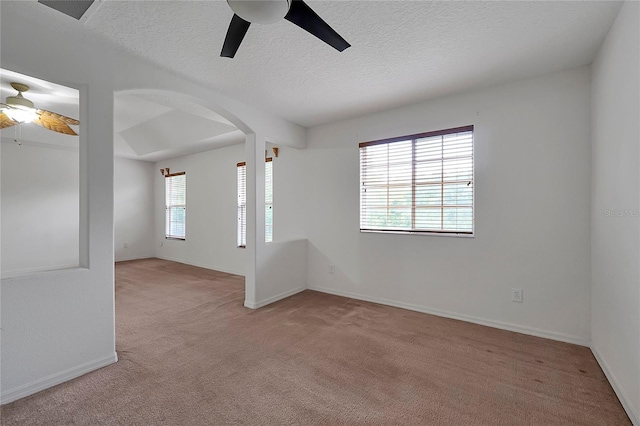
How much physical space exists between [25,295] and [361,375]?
2.34 metres

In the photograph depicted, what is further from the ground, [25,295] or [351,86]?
[351,86]

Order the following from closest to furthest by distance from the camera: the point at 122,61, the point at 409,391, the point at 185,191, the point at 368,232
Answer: the point at 409,391 < the point at 122,61 < the point at 368,232 < the point at 185,191

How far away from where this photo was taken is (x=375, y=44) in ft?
7.16

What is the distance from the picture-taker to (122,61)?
7.54ft

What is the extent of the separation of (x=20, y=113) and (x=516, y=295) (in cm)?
567

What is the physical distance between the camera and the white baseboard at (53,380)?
5.87 ft

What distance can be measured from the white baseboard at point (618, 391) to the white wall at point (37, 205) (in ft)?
22.4

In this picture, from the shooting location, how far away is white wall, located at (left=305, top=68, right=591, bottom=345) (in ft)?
8.40

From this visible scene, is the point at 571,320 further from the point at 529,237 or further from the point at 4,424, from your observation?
the point at 4,424

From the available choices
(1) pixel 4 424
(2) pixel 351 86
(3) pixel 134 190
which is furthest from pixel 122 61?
(3) pixel 134 190

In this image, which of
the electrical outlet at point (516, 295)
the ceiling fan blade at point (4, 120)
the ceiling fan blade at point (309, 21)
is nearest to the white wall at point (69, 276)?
the ceiling fan blade at point (309, 21)

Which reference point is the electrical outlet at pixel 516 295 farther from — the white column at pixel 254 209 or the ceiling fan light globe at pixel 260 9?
the ceiling fan light globe at pixel 260 9

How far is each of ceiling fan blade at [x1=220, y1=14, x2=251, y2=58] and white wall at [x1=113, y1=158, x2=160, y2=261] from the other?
6.20 meters

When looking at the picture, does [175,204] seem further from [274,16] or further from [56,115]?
[274,16]
